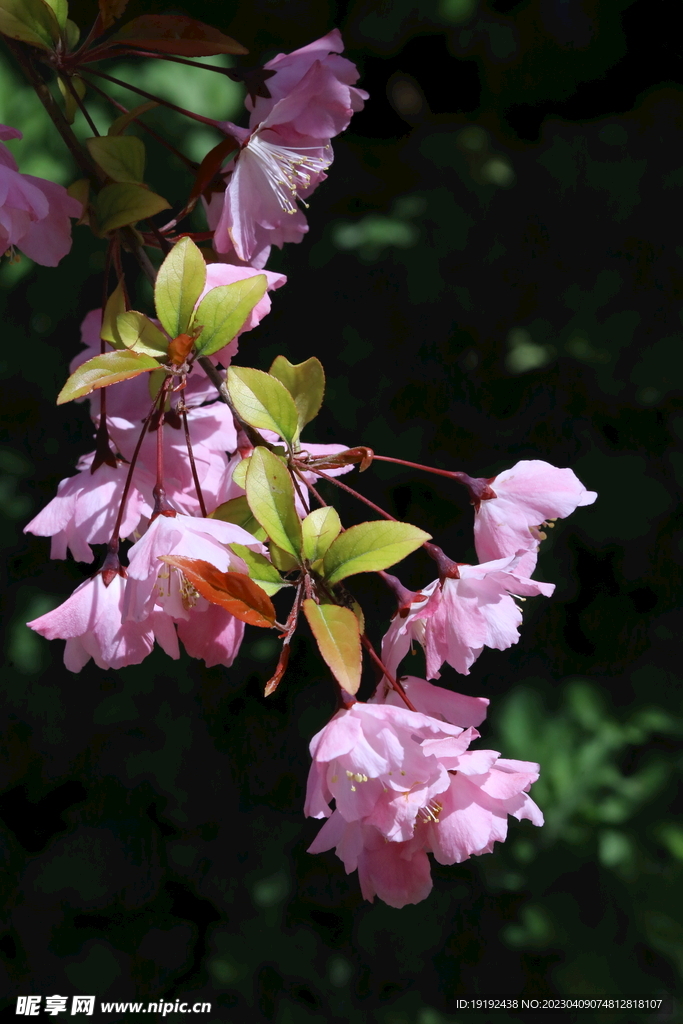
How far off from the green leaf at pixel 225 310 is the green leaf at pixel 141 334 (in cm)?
4

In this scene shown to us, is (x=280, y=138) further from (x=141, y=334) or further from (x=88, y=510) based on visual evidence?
(x=88, y=510)

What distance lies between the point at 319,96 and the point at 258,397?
26 centimetres

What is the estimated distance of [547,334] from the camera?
3.55 feet

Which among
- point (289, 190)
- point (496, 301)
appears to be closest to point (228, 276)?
point (289, 190)

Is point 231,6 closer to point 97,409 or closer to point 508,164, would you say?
point 508,164

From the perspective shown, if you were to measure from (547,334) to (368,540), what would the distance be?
0.73 m

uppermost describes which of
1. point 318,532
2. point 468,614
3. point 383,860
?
point 318,532

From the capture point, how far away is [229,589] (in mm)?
424

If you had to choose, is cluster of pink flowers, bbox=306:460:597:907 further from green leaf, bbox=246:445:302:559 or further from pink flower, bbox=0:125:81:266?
pink flower, bbox=0:125:81:266

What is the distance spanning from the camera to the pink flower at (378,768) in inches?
18.0

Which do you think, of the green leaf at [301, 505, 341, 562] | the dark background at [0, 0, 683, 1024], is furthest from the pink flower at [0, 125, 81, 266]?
the dark background at [0, 0, 683, 1024]

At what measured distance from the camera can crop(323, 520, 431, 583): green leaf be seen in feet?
1.50

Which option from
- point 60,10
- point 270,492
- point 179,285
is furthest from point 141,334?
point 60,10

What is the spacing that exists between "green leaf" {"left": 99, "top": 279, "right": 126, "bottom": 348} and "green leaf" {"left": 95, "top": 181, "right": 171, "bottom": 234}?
0.16 feet
